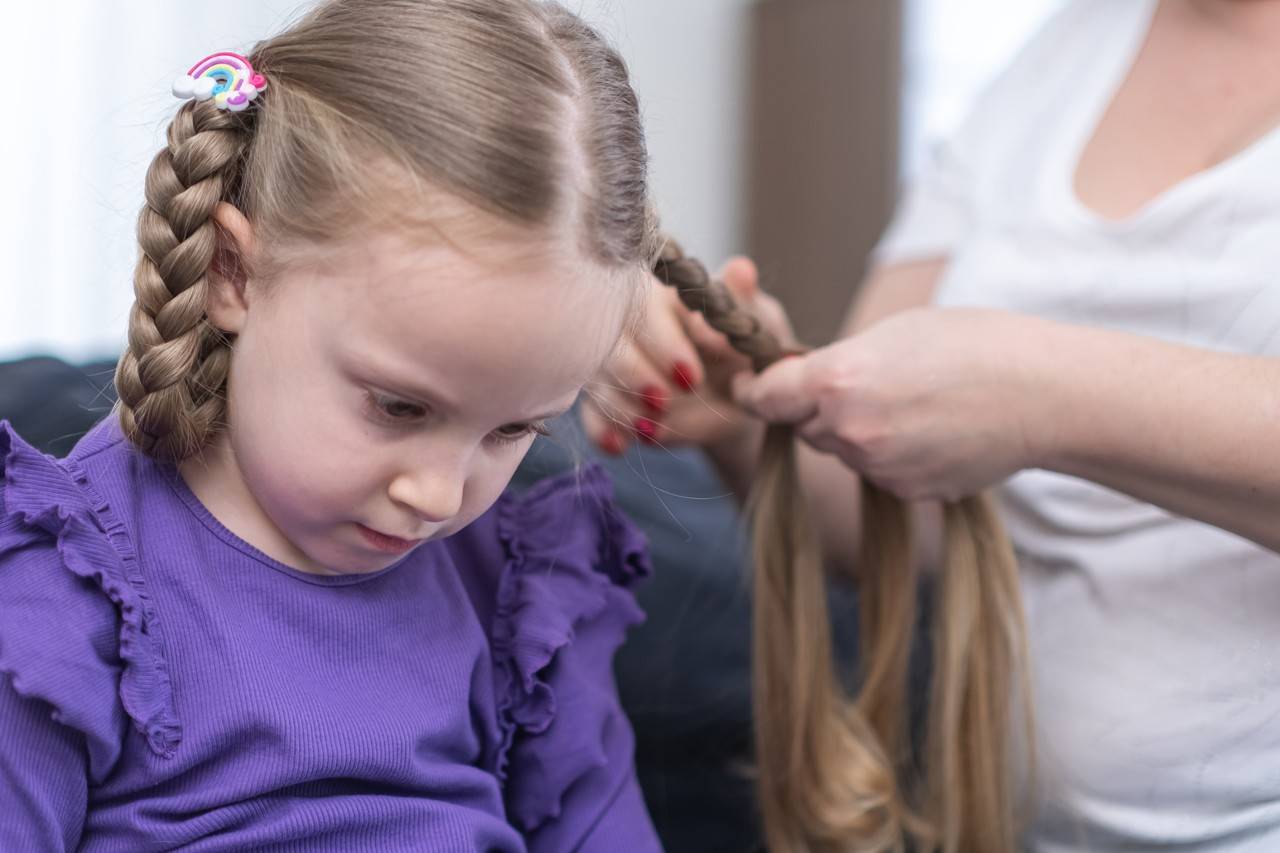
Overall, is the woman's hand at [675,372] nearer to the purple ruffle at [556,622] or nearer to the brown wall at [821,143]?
the purple ruffle at [556,622]

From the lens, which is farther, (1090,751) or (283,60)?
(1090,751)

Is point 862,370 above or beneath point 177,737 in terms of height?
above

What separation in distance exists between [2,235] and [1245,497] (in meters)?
2.01

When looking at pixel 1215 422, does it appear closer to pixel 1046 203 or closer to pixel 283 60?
pixel 1046 203

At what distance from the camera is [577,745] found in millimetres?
677

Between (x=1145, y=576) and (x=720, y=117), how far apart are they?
2556 mm

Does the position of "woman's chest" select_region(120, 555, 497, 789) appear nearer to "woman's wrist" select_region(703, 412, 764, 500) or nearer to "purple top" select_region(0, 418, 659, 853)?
"purple top" select_region(0, 418, 659, 853)

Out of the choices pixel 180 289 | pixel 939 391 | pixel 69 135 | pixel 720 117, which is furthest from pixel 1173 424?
pixel 720 117

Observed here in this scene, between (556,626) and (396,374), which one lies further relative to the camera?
(556,626)

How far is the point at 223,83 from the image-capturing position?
0.55 metres

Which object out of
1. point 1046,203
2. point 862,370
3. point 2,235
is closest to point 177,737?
point 862,370

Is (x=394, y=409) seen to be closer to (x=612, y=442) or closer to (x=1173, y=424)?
(x=612, y=442)

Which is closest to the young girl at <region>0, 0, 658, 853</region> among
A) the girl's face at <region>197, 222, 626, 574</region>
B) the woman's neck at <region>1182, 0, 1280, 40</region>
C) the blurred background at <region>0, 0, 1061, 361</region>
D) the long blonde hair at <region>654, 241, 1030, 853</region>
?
the girl's face at <region>197, 222, 626, 574</region>

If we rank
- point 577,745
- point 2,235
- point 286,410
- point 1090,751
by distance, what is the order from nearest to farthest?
1. point 286,410
2. point 577,745
3. point 1090,751
4. point 2,235
